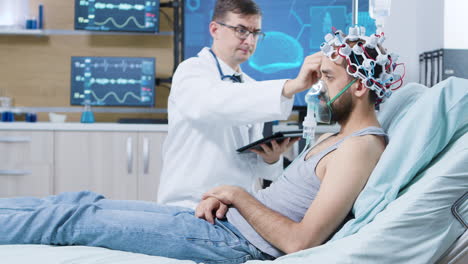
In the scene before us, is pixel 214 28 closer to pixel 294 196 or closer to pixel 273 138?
pixel 273 138

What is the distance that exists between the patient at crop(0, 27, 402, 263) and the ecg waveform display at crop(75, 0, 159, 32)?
2.50 meters

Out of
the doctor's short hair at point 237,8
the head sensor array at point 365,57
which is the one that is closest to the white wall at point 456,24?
the doctor's short hair at point 237,8

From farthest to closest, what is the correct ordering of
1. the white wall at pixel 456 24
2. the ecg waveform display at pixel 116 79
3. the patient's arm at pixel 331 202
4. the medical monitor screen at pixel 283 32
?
the ecg waveform display at pixel 116 79
the medical monitor screen at pixel 283 32
the white wall at pixel 456 24
the patient's arm at pixel 331 202

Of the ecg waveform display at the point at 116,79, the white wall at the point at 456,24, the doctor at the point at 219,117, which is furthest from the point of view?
the ecg waveform display at the point at 116,79

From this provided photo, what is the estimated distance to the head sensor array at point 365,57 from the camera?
1.46m

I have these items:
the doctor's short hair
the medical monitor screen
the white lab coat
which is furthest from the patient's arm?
the medical monitor screen

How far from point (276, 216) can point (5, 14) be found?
330 centimetres

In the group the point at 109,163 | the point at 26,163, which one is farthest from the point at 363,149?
the point at 26,163

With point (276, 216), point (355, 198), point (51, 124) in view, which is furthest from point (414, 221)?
point (51, 124)

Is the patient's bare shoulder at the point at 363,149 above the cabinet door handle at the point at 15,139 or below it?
above

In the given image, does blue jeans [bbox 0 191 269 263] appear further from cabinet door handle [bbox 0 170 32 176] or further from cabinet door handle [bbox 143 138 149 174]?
cabinet door handle [bbox 0 170 32 176]

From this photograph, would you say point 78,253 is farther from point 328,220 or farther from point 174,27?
point 174,27

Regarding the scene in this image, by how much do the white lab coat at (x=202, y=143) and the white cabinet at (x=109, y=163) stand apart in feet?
4.38

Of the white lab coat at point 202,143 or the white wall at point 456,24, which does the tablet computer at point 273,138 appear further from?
the white wall at point 456,24
